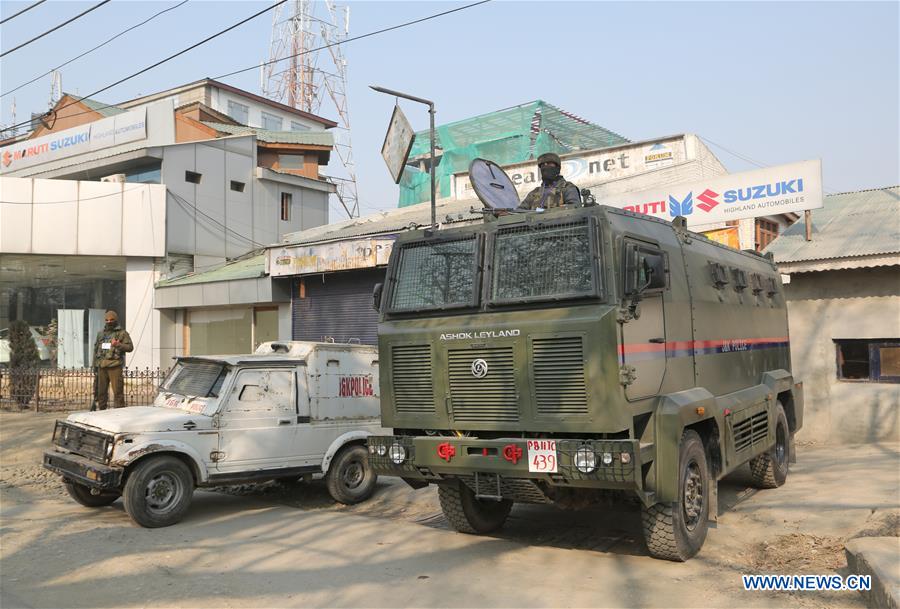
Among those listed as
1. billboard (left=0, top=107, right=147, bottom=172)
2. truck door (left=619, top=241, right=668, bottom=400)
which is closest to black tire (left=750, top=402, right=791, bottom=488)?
truck door (left=619, top=241, right=668, bottom=400)

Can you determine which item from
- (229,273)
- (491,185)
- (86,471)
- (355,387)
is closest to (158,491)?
(86,471)

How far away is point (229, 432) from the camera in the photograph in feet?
26.9

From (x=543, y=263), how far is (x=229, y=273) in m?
16.0

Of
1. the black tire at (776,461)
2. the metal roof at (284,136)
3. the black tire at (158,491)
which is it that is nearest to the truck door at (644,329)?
the black tire at (776,461)

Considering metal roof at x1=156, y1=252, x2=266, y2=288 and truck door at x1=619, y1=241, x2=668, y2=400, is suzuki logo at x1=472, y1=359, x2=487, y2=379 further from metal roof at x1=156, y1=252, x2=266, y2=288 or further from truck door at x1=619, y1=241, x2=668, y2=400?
metal roof at x1=156, y1=252, x2=266, y2=288

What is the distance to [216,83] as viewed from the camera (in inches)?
1439

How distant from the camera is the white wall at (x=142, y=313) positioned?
2217 centimetres

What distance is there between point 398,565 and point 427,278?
2.54 meters

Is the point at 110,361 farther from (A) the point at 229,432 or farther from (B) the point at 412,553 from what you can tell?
(B) the point at 412,553

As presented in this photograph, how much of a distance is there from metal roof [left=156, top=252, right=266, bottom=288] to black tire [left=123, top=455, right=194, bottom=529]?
11.2 meters

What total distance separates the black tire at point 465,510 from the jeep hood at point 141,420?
293 cm

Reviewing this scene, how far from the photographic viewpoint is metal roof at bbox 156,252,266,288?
19298 mm

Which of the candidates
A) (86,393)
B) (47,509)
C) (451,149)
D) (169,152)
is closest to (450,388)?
(47,509)

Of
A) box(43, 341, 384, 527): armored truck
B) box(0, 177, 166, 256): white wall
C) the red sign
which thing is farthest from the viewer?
box(0, 177, 166, 256): white wall
